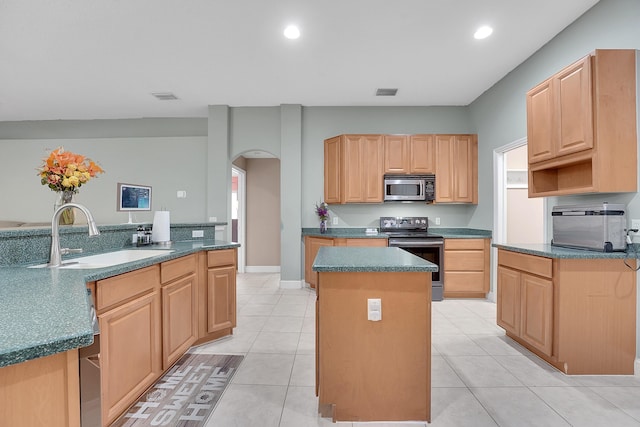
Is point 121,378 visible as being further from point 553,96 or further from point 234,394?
point 553,96

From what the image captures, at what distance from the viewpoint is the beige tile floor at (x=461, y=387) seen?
5.41 ft

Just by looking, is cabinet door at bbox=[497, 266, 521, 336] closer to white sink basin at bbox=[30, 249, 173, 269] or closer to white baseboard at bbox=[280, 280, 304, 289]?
white baseboard at bbox=[280, 280, 304, 289]

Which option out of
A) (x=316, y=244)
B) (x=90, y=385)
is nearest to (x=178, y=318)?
(x=90, y=385)

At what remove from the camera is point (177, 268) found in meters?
2.16

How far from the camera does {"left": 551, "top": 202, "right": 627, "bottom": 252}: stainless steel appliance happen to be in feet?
6.79

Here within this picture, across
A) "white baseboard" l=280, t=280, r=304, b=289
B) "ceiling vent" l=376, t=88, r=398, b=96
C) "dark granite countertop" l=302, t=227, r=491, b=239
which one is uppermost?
"ceiling vent" l=376, t=88, r=398, b=96

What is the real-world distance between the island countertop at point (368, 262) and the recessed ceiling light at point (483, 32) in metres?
2.36

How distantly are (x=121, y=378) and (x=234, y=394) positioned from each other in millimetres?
656

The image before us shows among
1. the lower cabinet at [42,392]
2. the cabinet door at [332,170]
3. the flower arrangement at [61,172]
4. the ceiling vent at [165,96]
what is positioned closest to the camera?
the lower cabinet at [42,392]

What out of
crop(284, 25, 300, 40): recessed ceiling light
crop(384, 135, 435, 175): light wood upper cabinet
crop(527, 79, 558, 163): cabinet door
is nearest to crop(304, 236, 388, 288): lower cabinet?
crop(384, 135, 435, 175): light wood upper cabinet

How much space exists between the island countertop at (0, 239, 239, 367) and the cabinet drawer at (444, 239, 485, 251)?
372 cm

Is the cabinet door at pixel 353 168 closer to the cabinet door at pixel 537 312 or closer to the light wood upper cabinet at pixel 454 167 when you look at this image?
the light wood upper cabinet at pixel 454 167

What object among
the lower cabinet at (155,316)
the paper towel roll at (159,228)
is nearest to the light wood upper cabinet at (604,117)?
the lower cabinet at (155,316)

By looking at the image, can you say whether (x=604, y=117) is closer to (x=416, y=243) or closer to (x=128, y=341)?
(x=416, y=243)
